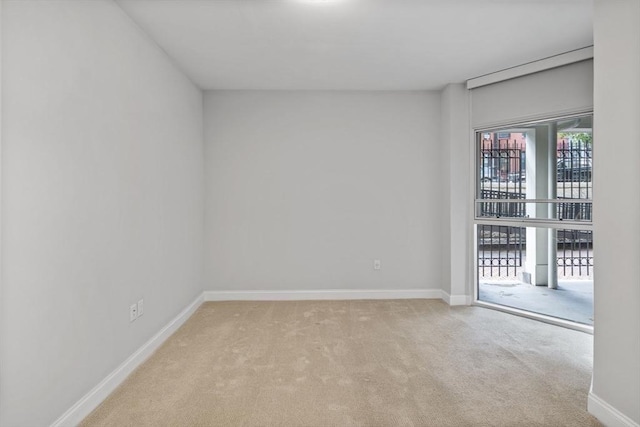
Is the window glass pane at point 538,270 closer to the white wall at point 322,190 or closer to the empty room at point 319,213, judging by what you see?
the empty room at point 319,213

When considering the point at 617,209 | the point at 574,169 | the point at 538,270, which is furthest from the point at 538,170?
the point at 617,209

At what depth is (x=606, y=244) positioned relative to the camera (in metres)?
1.95

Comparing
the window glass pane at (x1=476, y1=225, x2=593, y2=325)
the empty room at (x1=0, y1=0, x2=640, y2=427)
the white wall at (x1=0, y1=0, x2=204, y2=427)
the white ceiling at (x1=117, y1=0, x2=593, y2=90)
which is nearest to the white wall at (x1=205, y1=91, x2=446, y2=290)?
the empty room at (x1=0, y1=0, x2=640, y2=427)

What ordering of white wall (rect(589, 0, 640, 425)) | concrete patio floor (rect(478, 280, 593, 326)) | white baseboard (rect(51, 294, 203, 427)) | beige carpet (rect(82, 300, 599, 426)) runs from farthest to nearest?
1. concrete patio floor (rect(478, 280, 593, 326))
2. beige carpet (rect(82, 300, 599, 426))
3. white baseboard (rect(51, 294, 203, 427))
4. white wall (rect(589, 0, 640, 425))

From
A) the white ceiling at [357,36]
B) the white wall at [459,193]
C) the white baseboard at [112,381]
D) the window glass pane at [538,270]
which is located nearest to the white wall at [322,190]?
the white wall at [459,193]

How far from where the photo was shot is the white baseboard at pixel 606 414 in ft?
5.94

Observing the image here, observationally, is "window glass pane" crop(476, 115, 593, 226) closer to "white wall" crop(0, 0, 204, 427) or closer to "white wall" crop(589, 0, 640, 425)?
"white wall" crop(589, 0, 640, 425)

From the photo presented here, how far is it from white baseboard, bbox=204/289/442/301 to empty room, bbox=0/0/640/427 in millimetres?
27

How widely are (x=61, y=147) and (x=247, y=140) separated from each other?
263cm

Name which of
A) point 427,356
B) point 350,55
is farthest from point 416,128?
point 427,356

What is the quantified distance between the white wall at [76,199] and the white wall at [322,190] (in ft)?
Result: 3.83

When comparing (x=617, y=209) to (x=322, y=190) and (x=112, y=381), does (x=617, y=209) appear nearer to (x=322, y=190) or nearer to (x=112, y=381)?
(x=322, y=190)

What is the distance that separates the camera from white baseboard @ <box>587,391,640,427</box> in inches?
71.3

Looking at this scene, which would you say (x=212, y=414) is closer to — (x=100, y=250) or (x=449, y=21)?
(x=100, y=250)
